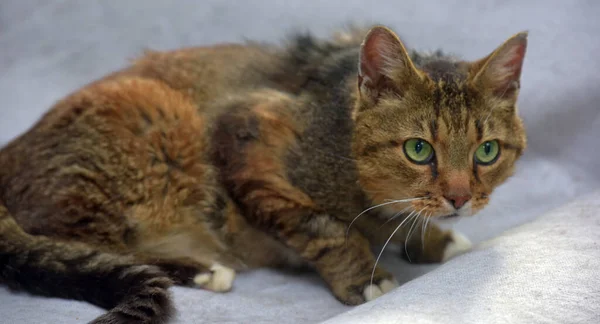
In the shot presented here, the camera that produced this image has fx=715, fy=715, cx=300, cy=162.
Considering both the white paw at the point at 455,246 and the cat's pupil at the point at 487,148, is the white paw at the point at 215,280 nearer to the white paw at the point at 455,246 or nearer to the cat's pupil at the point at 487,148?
the white paw at the point at 455,246

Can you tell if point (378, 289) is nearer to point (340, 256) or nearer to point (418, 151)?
point (340, 256)

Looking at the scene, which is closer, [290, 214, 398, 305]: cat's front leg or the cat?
the cat

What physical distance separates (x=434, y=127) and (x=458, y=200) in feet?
0.75

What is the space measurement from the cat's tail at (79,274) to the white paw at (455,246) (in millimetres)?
1070

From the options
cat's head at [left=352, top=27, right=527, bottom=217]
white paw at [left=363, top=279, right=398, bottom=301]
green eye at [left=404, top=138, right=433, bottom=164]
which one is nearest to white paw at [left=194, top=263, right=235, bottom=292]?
white paw at [left=363, top=279, right=398, bottom=301]

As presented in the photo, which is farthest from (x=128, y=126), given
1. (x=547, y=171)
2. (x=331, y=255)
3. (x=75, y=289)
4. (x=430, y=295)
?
(x=547, y=171)

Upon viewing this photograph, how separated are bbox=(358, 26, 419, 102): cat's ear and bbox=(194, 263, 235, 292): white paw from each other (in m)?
0.79

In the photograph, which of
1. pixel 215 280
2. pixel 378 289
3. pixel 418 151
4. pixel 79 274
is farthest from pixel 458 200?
pixel 79 274

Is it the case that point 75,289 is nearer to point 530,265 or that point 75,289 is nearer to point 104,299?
point 104,299

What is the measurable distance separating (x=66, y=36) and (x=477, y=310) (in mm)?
2757

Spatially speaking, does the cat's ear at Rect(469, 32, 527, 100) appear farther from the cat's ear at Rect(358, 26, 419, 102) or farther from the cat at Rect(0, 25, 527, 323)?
the cat's ear at Rect(358, 26, 419, 102)

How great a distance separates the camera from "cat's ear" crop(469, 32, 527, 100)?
87.3 inches

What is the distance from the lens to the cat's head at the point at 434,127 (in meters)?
2.15

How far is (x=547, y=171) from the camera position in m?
3.36
